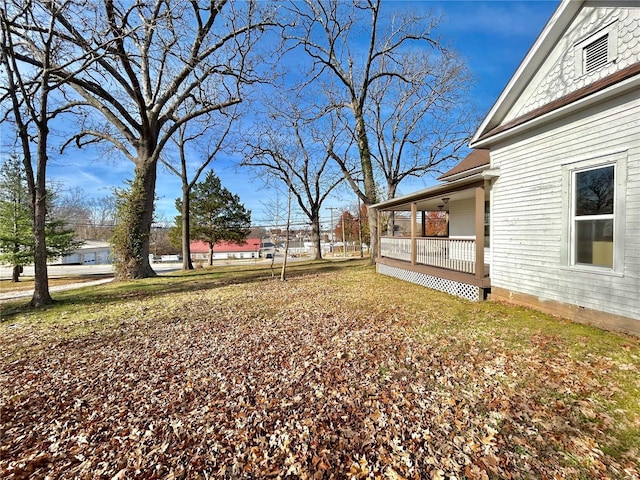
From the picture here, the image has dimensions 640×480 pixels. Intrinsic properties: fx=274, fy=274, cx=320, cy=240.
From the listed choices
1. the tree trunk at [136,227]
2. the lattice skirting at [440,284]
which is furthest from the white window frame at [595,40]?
the tree trunk at [136,227]

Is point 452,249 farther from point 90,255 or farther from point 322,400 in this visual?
point 90,255

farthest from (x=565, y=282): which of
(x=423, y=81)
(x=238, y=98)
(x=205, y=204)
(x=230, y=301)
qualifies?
(x=205, y=204)

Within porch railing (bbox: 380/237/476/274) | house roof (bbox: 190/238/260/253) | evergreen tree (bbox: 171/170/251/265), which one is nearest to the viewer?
porch railing (bbox: 380/237/476/274)

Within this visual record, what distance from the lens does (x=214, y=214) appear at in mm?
26438

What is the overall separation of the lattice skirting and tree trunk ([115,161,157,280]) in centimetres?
1096

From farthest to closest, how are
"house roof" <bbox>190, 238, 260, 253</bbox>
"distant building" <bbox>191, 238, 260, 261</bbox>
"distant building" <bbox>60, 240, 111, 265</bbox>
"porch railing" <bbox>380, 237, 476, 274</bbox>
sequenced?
"house roof" <bbox>190, 238, 260, 253</bbox>, "distant building" <bbox>191, 238, 260, 261</bbox>, "distant building" <bbox>60, 240, 111, 265</bbox>, "porch railing" <bbox>380, 237, 476, 274</bbox>

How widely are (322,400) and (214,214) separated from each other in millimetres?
25835

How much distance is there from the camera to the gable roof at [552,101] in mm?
4551

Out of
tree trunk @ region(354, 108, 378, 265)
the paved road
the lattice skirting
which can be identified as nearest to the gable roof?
the lattice skirting

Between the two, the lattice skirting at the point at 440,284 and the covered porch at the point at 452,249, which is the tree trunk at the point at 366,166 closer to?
the covered porch at the point at 452,249

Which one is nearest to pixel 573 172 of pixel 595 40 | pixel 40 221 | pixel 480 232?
pixel 480 232

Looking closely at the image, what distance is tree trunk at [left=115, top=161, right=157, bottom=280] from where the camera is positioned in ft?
38.8

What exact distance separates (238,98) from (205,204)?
51.2 feet

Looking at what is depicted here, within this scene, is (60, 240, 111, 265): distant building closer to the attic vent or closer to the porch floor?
the porch floor
